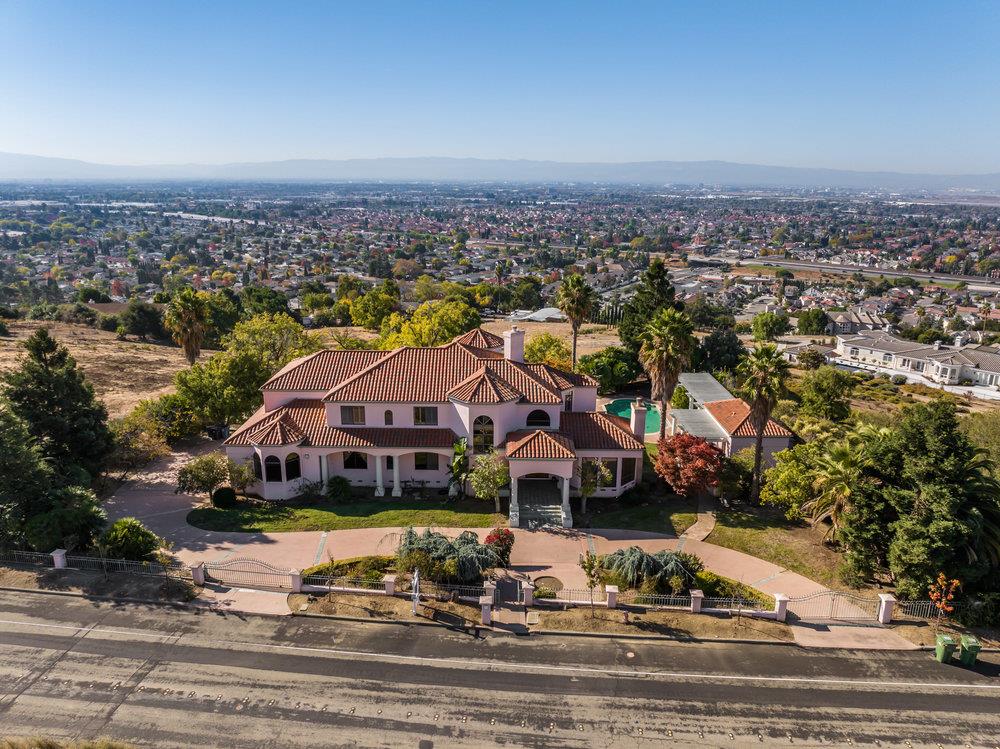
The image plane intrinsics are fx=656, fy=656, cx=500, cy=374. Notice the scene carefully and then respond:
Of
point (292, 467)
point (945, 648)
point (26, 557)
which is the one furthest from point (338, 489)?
point (945, 648)

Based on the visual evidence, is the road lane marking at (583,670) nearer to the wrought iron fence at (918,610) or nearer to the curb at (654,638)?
the curb at (654,638)

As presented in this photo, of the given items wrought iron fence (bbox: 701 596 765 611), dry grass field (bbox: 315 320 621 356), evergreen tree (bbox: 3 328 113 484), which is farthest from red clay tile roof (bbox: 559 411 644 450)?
dry grass field (bbox: 315 320 621 356)

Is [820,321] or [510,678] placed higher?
[510,678]

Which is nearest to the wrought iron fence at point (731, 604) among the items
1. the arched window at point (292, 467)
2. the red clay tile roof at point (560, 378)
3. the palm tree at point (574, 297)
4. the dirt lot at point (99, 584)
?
the red clay tile roof at point (560, 378)

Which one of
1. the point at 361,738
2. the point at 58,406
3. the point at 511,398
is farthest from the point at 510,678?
the point at 58,406

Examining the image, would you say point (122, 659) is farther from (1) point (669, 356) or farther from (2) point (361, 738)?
(1) point (669, 356)

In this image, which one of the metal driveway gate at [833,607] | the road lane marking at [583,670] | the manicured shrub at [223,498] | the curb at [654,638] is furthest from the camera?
the manicured shrub at [223,498]

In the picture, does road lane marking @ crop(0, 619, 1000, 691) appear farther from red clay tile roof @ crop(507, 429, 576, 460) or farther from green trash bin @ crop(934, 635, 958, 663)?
red clay tile roof @ crop(507, 429, 576, 460)
